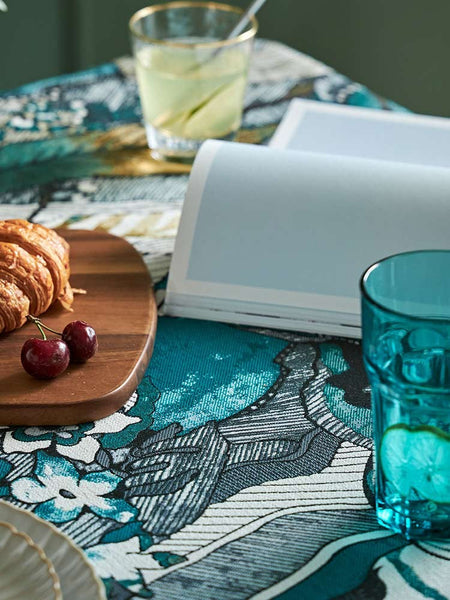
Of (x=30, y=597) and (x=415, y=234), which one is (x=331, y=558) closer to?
(x=30, y=597)

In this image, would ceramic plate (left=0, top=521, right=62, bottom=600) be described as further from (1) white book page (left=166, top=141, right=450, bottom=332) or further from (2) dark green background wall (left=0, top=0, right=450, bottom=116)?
(2) dark green background wall (left=0, top=0, right=450, bottom=116)

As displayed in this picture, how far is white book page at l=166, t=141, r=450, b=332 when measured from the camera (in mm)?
836

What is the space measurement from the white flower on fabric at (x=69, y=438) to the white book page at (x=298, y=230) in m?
0.18

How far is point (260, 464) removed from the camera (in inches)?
26.0

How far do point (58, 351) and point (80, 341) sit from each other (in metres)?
0.03

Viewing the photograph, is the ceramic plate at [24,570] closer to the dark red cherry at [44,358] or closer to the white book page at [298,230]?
the dark red cherry at [44,358]

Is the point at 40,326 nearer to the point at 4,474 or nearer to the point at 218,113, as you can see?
the point at 4,474

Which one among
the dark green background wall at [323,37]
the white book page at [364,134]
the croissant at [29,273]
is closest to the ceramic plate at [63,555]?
the croissant at [29,273]

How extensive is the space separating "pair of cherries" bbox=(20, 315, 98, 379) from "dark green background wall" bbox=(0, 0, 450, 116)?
181cm

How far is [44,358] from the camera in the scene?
0.72m

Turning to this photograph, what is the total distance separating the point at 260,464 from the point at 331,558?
0.11 meters

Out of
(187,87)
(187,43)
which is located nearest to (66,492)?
(187,87)

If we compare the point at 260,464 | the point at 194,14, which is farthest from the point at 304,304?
the point at 194,14

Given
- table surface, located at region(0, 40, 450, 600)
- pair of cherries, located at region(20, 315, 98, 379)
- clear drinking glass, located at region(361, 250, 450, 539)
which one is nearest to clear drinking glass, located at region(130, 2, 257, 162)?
table surface, located at region(0, 40, 450, 600)
